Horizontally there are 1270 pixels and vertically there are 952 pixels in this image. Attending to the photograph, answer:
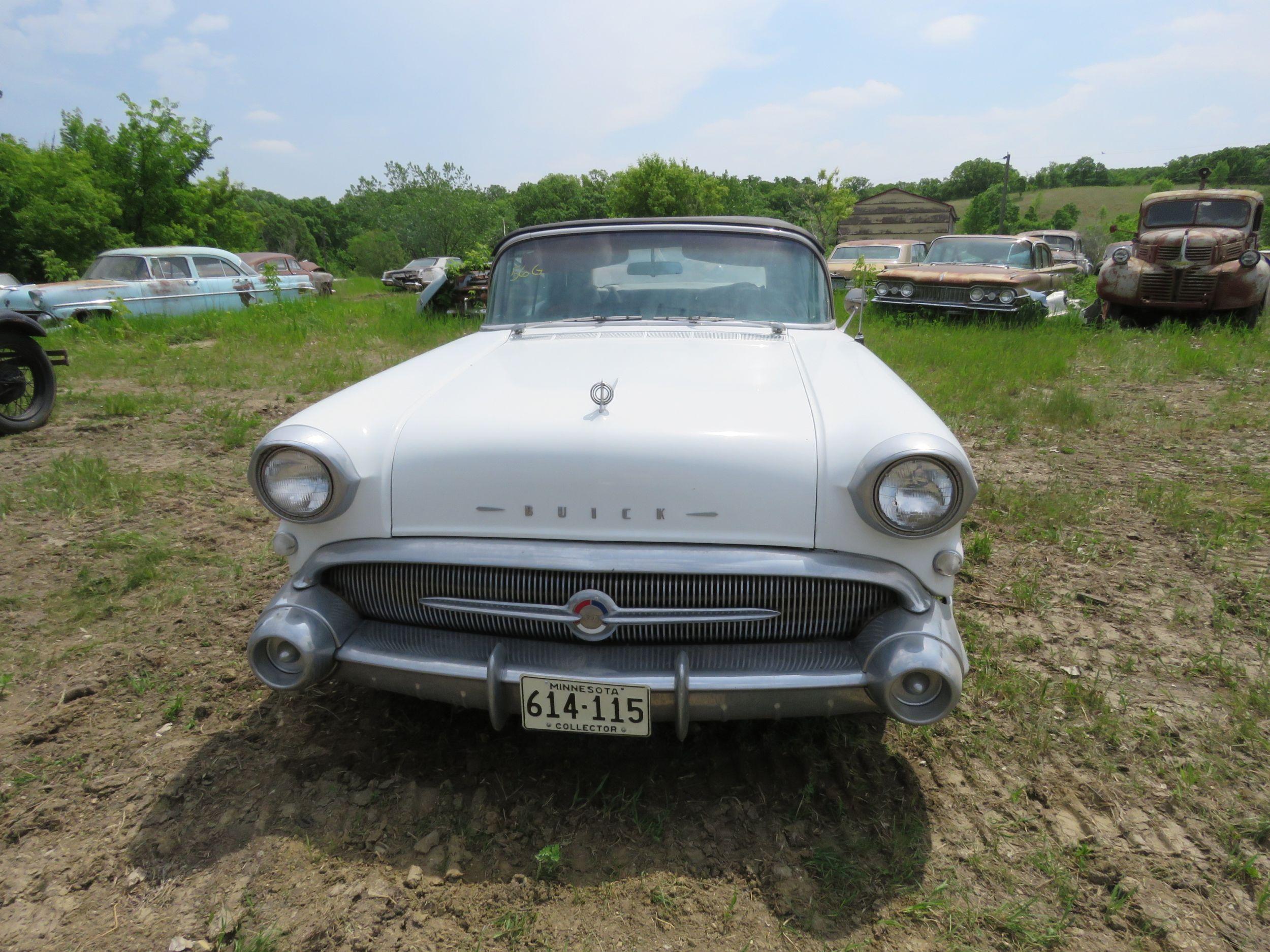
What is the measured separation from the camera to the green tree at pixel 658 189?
135 ft

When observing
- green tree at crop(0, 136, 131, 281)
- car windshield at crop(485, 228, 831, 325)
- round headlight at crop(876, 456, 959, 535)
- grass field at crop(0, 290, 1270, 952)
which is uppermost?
green tree at crop(0, 136, 131, 281)

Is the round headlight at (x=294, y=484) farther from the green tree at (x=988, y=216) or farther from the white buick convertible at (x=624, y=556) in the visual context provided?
the green tree at (x=988, y=216)

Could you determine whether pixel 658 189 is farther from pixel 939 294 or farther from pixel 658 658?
pixel 658 658

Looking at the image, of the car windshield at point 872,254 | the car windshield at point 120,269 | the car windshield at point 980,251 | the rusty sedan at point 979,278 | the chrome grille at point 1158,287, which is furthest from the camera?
the car windshield at point 872,254

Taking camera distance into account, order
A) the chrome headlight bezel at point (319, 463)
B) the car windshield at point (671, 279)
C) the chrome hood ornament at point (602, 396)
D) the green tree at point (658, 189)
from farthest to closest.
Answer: the green tree at point (658, 189) < the car windshield at point (671, 279) < the chrome hood ornament at point (602, 396) < the chrome headlight bezel at point (319, 463)

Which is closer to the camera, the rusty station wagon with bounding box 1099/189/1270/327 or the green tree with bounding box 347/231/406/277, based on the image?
the rusty station wagon with bounding box 1099/189/1270/327

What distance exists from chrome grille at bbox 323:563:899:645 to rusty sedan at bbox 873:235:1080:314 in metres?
9.08

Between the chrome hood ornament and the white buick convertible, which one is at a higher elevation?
the chrome hood ornament

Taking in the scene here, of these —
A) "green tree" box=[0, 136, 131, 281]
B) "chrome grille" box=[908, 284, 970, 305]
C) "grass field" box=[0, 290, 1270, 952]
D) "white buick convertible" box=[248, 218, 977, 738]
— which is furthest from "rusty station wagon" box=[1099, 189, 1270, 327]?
"green tree" box=[0, 136, 131, 281]

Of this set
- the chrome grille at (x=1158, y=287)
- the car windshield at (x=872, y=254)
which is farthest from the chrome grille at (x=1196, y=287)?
the car windshield at (x=872, y=254)

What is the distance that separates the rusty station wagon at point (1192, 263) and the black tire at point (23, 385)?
11.7 m

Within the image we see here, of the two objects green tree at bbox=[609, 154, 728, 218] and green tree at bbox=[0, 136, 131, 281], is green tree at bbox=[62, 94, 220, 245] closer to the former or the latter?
green tree at bbox=[0, 136, 131, 281]

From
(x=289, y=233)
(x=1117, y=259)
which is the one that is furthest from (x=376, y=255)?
(x=1117, y=259)

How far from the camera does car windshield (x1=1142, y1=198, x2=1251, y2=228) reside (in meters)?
9.65
